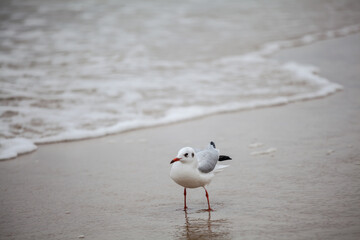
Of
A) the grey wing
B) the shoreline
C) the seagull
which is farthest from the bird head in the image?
the shoreline

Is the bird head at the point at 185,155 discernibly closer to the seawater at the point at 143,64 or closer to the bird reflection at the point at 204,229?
the bird reflection at the point at 204,229

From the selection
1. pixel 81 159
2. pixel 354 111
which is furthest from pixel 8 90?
pixel 354 111

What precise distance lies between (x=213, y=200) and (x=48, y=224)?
1439 millimetres

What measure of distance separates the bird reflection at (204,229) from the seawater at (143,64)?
2.86 meters

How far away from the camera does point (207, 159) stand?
14.1 feet

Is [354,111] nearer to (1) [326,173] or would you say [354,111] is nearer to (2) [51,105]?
(1) [326,173]

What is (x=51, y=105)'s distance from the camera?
789 centimetres

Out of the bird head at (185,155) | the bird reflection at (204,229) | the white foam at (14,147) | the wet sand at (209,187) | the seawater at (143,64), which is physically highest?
the seawater at (143,64)

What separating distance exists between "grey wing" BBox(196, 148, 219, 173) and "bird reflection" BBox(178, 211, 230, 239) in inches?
16.0

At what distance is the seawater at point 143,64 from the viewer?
290 inches

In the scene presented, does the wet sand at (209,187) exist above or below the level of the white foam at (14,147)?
below

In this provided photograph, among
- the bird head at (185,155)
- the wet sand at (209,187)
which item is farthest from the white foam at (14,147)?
the bird head at (185,155)

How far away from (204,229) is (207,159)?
70cm

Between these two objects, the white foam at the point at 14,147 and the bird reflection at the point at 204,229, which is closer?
the bird reflection at the point at 204,229
